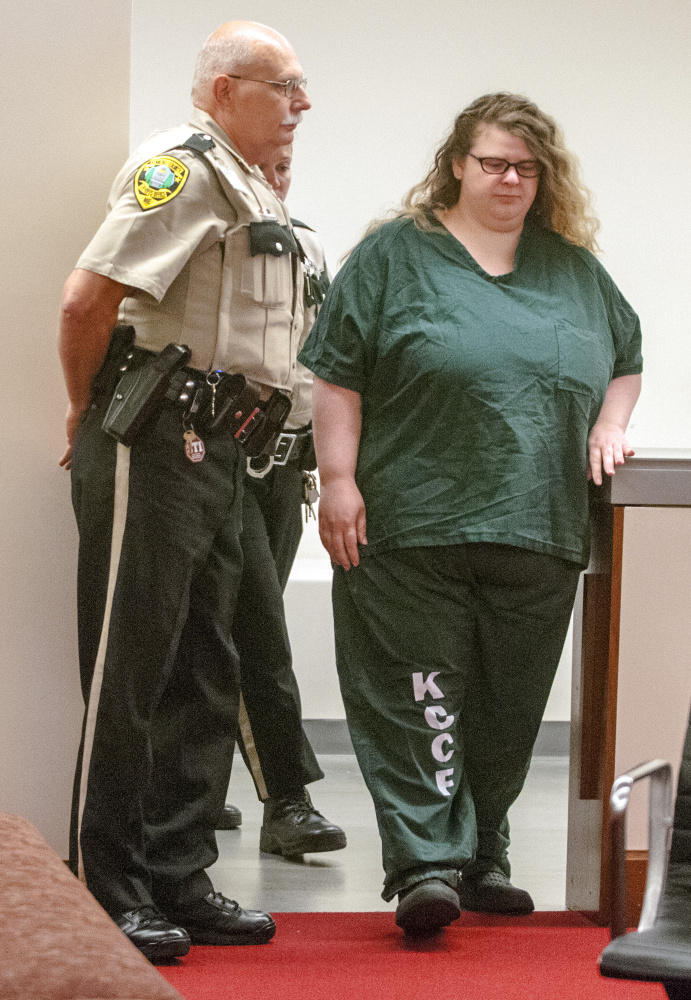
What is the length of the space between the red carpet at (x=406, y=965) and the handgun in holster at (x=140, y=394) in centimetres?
80

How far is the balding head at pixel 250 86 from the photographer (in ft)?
6.92

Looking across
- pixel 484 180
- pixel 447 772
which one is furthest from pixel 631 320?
pixel 447 772

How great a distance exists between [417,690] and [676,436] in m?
2.69

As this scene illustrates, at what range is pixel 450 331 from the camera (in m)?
2.06

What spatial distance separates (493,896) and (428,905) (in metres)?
0.31

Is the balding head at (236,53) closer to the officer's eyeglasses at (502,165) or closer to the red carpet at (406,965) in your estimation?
the officer's eyeglasses at (502,165)

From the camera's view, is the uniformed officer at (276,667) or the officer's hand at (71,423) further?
the uniformed officer at (276,667)

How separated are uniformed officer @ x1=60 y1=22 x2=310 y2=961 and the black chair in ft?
2.43

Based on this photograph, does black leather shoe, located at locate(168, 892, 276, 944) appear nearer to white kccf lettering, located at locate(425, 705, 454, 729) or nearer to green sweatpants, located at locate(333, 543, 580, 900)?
green sweatpants, located at locate(333, 543, 580, 900)

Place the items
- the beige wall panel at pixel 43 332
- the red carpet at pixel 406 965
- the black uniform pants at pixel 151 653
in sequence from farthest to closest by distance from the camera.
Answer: the beige wall panel at pixel 43 332
the black uniform pants at pixel 151 653
the red carpet at pixel 406 965

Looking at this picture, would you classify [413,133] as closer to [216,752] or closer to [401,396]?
[401,396]

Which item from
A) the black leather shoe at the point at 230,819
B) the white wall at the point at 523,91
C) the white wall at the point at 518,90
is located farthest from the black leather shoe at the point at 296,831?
the white wall at the point at 523,91

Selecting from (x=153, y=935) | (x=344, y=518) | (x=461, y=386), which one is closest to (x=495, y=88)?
(x=461, y=386)

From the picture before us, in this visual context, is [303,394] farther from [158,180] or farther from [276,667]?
[158,180]
